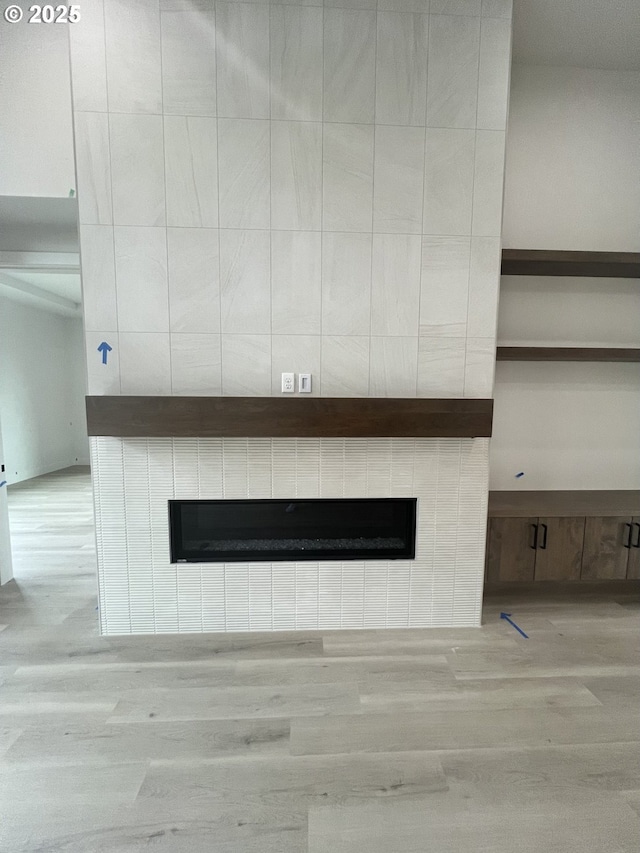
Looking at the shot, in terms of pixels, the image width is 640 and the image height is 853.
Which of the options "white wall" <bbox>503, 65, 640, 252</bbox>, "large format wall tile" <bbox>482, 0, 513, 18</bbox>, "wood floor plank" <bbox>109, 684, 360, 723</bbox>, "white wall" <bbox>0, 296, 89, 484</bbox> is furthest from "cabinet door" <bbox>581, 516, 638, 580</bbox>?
"white wall" <bbox>0, 296, 89, 484</bbox>

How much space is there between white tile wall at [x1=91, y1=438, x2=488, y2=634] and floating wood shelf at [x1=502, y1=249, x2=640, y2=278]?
122 centimetres

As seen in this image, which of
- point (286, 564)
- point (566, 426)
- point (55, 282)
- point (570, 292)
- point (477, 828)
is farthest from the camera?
point (55, 282)

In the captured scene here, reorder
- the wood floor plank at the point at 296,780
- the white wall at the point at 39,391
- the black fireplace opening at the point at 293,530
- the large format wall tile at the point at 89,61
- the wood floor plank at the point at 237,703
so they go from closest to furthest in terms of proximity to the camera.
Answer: the wood floor plank at the point at 296,780, the wood floor plank at the point at 237,703, the large format wall tile at the point at 89,61, the black fireplace opening at the point at 293,530, the white wall at the point at 39,391

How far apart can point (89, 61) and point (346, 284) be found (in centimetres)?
168

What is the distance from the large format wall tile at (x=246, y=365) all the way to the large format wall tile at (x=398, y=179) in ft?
2.99

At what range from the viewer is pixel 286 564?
2.30 meters

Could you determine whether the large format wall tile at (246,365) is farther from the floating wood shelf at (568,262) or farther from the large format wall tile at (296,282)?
the floating wood shelf at (568,262)

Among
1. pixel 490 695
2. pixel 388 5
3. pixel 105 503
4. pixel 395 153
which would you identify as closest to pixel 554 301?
pixel 395 153

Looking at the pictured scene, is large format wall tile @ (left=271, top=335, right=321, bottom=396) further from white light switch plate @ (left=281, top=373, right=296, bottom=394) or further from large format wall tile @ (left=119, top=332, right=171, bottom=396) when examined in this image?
large format wall tile @ (left=119, top=332, right=171, bottom=396)

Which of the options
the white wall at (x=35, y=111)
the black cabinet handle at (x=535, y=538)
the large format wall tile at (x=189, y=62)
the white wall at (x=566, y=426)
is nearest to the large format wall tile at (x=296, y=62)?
the large format wall tile at (x=189, y=62)

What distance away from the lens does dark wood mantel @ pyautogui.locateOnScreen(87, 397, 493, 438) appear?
202cm

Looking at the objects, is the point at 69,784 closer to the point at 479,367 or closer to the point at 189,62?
the point at 479,367

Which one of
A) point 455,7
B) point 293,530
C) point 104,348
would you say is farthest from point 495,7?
point 293,530

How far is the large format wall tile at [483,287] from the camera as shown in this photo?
214 cm
